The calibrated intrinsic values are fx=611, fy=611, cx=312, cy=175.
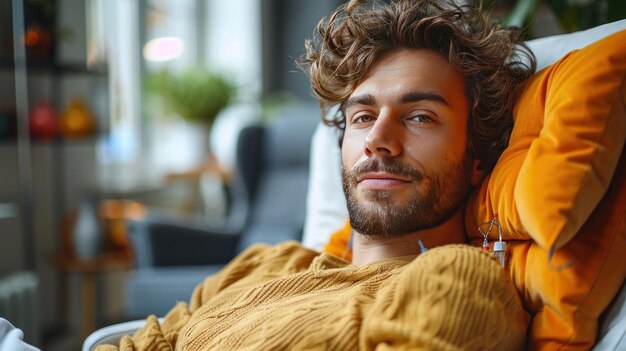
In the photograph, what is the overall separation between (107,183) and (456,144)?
2.97 metres

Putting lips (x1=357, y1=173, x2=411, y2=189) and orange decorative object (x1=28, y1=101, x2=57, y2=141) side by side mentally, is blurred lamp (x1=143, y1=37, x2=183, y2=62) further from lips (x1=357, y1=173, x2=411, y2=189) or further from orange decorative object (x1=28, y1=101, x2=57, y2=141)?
lips (x1=357, y1=173, x2=411, y2=189)

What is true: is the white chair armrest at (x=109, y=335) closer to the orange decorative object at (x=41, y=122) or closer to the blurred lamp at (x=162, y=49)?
the orange decorative object at (x=41, y=122)

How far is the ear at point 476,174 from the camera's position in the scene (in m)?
1.13

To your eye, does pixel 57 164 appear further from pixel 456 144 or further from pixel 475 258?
pixel 475 258

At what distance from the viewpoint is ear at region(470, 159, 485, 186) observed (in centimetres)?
113

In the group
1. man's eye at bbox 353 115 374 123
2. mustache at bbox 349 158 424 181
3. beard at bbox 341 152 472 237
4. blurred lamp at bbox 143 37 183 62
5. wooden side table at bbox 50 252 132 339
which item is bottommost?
wooden side table at bbox 50 252 132 339

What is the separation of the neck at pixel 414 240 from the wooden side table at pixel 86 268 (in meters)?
1.85

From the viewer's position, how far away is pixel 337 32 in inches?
49.6

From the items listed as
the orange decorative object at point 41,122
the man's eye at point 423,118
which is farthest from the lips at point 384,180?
the orange decorative object at point 41,122

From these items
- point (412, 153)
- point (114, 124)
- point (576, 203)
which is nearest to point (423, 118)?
point (412, 153)

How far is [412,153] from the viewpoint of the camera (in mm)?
1070

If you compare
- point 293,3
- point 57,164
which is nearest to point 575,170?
point 57,164

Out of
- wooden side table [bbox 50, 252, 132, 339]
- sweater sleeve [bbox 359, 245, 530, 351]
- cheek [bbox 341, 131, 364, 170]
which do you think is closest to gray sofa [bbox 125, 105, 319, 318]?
wooden side table [bbox 50, 252, 132, 339]

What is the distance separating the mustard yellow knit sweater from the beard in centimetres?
8
